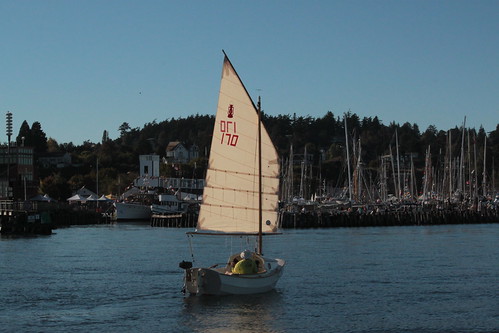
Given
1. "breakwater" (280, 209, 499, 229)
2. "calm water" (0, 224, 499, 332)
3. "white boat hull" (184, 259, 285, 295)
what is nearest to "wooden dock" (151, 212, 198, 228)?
"breakwater" (280, 209, 499, 229)

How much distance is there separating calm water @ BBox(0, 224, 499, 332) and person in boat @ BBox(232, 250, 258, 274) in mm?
1406

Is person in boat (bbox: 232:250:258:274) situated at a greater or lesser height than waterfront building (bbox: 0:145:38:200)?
lesser

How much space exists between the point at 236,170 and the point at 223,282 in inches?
233

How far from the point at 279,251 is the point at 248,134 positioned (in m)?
33.8

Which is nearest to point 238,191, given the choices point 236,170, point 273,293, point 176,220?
point 236,170

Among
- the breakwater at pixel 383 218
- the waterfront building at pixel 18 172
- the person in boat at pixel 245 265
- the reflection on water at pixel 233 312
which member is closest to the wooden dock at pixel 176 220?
the breakwater at pixel 383 218

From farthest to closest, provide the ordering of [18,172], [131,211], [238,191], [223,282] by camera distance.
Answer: [131,211], [18,172], [238,191], [223,282]

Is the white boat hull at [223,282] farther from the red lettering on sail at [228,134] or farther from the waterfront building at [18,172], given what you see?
the waterfront building at [18,172]

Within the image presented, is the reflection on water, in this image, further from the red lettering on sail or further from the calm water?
the red lettering on sail

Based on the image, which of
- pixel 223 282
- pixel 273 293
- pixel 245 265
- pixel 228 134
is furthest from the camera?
pixel 273 293

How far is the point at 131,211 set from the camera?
164000mm

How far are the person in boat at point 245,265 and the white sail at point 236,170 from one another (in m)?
2.21

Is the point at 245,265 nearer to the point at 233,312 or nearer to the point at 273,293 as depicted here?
the point at 233,312

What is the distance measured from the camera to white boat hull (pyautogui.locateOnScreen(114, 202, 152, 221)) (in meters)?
162
